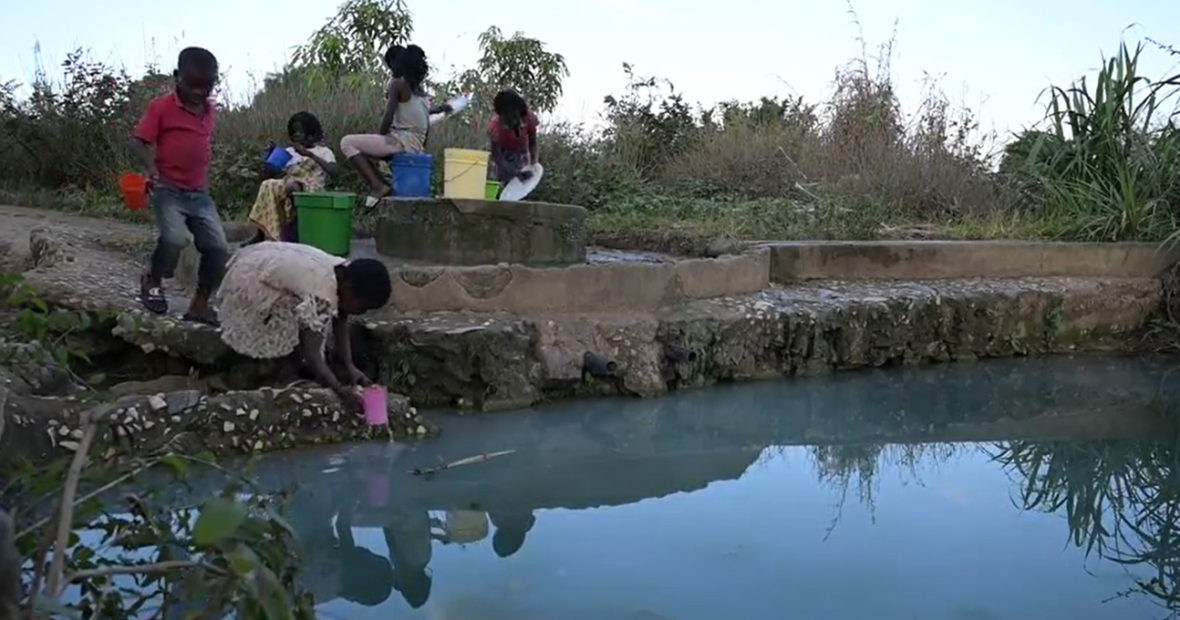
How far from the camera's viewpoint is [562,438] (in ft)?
13.6

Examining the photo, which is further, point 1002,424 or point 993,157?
point 993,157

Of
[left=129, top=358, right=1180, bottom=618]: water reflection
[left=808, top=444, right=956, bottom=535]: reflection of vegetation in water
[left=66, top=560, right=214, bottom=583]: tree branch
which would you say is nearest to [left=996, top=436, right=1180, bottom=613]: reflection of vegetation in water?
[left=129, top=358, right=1180, bottom=618]: water reflection

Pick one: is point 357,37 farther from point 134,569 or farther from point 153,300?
point 134,569

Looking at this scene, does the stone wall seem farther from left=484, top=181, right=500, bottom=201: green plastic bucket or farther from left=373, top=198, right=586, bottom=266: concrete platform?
left=484, top=181, right=500, bottom=201: green plastic bucket

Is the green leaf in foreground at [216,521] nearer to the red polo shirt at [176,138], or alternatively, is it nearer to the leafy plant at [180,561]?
the leafy plant at [180,561]

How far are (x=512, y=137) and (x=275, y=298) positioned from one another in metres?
3.64

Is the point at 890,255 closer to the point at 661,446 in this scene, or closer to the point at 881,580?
the point at 661,446

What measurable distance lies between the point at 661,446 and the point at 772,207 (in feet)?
15.6

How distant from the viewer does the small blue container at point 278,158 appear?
5.59 metres

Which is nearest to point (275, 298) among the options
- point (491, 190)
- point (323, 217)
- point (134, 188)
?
point (134, 188)

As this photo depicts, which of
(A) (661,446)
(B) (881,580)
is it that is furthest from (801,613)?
(A) (661,446)

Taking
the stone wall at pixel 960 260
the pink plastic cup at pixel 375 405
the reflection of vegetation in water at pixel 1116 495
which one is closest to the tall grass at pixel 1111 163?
the stone wall at pixel 960 260

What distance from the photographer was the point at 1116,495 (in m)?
3.69

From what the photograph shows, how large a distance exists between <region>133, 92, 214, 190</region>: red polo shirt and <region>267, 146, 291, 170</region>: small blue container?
1.27m
